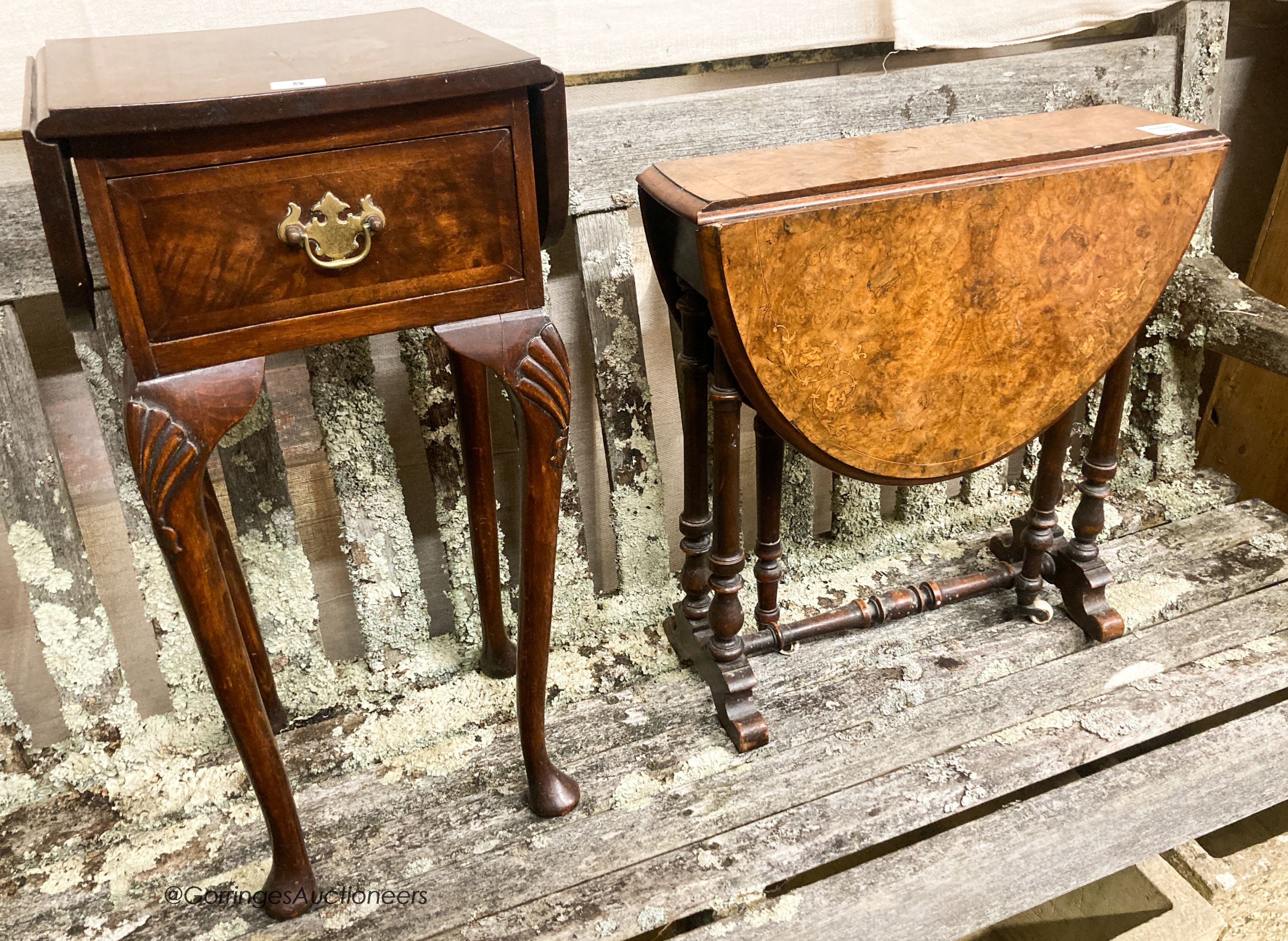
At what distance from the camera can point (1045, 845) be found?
1434 mm

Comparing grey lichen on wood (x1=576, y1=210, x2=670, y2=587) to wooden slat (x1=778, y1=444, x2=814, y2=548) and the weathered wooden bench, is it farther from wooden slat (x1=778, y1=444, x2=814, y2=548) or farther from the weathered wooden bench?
wooden slat (x1=778, y1=444, x2=814, y2=548)

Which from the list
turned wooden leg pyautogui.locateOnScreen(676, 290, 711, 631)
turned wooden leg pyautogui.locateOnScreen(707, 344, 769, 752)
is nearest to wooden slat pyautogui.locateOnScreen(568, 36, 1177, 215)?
turned wooden leg pyautogui.locateOnScreen(676, 290, 711, 631)

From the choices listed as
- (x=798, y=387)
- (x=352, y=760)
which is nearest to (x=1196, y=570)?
(x=798, y=387)

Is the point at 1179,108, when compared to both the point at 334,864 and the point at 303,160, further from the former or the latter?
the point at 334,864

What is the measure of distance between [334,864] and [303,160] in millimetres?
996

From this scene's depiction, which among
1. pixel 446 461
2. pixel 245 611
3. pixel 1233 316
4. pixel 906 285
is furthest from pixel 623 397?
pixel 1233 316

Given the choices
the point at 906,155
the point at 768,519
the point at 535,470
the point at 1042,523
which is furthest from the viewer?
the point at 1042,523

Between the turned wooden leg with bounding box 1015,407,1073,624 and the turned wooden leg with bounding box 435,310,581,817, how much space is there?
0.87 metres

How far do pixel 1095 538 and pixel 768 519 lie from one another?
25.8 inches

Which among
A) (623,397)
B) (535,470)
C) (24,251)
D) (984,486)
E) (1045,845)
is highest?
(24,251)

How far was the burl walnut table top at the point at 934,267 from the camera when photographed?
4.08 feet

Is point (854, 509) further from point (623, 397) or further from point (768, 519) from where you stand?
point (623, 397)

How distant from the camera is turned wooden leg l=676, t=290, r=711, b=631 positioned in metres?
1.42

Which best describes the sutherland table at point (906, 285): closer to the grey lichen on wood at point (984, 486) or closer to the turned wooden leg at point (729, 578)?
the turned wooden leg at point (729, 578)
